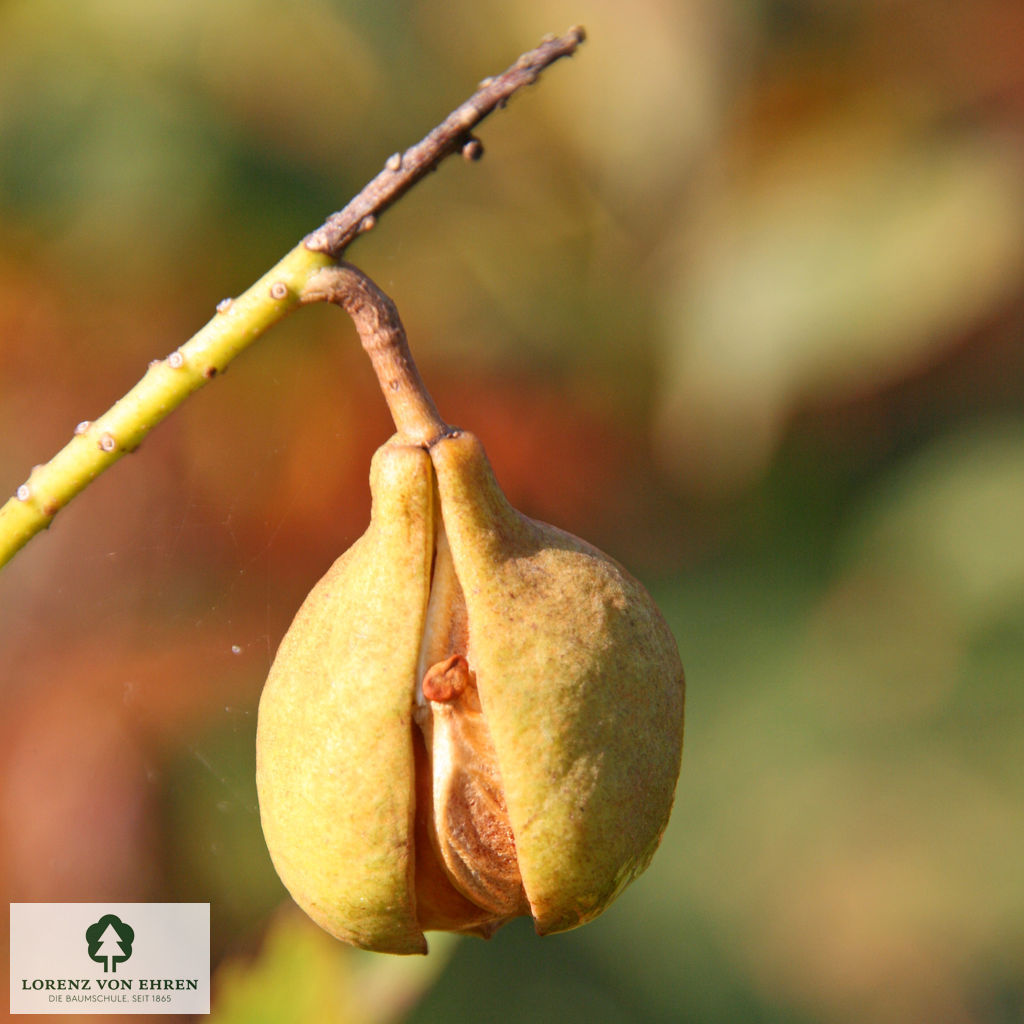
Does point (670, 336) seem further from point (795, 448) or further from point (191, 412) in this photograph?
point (191, 412)

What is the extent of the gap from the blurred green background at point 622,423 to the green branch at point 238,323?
1.44 metres

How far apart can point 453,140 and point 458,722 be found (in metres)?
0.40

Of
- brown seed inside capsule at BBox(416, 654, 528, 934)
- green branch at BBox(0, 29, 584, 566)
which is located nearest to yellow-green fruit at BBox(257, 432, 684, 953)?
brown seed inside capsule at BBox(416, 654, 528, 934)

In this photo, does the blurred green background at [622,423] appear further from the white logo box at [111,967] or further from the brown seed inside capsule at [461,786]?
the brown seed inside capsule at [461,786]

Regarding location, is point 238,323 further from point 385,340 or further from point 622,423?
point 622,423

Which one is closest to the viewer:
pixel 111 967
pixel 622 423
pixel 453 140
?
pixel 453 140

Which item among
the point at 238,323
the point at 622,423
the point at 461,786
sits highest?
the point at 622,423

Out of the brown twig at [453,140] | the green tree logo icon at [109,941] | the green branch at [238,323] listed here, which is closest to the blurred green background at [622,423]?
the green tree logo icon at [109,941]

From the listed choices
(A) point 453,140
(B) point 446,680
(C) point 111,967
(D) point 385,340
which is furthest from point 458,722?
(C) point 111,967

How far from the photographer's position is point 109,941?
1432mm

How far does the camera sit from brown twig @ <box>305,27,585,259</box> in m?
0.73

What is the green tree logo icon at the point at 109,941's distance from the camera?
1.41m

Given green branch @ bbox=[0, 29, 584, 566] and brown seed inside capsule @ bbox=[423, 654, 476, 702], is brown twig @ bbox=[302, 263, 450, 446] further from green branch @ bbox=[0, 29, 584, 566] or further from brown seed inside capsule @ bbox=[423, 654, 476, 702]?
brown seed inside capsule @ bbox=[423, 654, 476, 702]

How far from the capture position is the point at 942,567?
8.07ft
